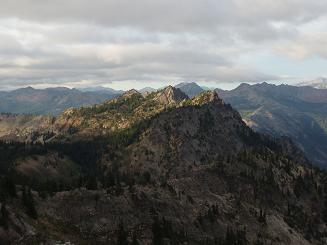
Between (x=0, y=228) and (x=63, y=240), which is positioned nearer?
(x=0, y=228)

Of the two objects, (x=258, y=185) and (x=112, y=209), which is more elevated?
(x=112, y=209)

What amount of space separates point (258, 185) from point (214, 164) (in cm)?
1942

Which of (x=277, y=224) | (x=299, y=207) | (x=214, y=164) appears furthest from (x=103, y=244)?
(x=299, y=207)

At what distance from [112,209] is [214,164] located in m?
91.5

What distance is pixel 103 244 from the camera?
85.5 metres

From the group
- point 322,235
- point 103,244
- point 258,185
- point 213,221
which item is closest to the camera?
point 103,244

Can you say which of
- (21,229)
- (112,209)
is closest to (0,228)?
(21,229)

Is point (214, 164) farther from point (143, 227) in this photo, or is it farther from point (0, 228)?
point (0, 228)

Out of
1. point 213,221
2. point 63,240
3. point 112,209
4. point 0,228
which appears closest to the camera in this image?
point 0,228

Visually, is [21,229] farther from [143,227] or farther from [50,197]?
[143,227]

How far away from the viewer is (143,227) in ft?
346

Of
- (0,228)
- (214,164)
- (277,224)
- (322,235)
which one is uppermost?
(0,228)

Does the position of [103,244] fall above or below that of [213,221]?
above

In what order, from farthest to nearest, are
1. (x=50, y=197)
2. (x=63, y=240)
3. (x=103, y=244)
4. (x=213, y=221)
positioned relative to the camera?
(x=213, y=221) → (x=50, y=197) → (x=103, y=244) → (x=63, y=240)
